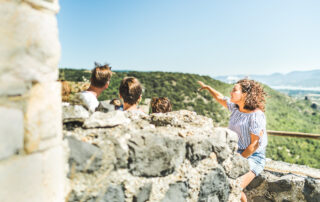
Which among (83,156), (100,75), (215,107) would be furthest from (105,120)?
(215,107)

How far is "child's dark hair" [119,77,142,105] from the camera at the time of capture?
2625 mm

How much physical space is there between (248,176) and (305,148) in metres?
20.6

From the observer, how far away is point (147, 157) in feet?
5.21

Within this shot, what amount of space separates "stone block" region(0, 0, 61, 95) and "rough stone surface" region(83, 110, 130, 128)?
44 centimetres

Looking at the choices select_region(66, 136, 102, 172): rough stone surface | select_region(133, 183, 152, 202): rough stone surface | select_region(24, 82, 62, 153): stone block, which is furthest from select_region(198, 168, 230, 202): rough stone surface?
select_region(24, 82, 62, 153): stone block

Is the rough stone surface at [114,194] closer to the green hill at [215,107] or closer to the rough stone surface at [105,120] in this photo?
the rough stone surface at [105,120]

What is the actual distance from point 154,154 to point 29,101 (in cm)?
80

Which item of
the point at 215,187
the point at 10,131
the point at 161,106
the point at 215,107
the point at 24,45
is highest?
the point at 24,45

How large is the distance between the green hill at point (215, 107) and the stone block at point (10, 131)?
1413cm

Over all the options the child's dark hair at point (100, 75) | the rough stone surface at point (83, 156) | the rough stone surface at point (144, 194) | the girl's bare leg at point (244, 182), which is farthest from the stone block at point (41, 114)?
the girl's bare leg at point (244, 182)

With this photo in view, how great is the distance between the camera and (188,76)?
2583 cm

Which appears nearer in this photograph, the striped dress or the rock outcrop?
the rock outcrop

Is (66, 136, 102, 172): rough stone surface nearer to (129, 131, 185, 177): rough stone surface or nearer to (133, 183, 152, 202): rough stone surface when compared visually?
(129, 131, 185, 177): rough stone surface

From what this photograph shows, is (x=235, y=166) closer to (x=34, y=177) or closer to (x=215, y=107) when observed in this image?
(x=34, y=177)
